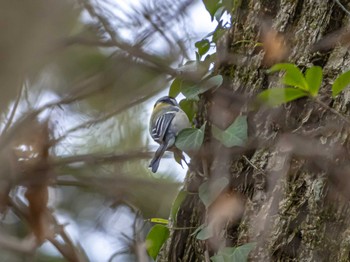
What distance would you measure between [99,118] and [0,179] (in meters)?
0.29

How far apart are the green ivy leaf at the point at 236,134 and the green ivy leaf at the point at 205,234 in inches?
5.4

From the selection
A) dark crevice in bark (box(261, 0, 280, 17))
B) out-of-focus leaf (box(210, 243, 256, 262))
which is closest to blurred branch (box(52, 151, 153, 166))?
out-of-focus leaf (box(210, 243, 256, 262))

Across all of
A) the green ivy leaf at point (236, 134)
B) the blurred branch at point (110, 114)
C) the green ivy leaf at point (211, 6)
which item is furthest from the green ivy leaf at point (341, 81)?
the green ivy leaf at point (211, 6)

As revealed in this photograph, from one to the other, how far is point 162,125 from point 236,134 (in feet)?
1.02

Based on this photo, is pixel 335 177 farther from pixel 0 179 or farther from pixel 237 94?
pixel 0 179

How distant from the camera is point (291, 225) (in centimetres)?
106

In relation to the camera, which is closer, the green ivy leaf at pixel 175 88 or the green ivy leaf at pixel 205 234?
the green ivy leaf at pixel 205 234

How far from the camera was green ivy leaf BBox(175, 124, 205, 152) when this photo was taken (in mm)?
1158

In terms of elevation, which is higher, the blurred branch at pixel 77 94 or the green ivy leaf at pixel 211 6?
the green ivy leaf at pixel 211 6

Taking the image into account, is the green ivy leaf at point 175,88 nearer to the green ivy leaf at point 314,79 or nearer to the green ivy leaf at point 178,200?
the green ivy leaf at point 178,200

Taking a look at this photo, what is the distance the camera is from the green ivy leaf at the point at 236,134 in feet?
3.62

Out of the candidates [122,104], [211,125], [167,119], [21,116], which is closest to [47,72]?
[21,116]

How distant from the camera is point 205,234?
111 cm

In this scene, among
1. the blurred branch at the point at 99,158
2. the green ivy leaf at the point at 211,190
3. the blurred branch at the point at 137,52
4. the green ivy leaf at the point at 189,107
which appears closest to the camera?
the blurred branch at the point at 137,52
